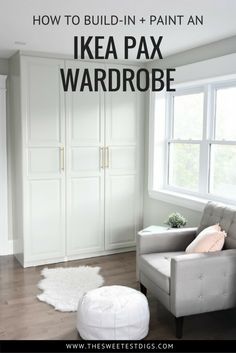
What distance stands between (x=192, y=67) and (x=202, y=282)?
2.15 m

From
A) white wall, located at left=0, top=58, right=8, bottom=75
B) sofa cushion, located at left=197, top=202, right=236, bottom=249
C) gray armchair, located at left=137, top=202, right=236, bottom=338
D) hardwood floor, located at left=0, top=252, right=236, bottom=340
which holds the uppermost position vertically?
white wall, located at left=0, top=58, right=8, bottom=75

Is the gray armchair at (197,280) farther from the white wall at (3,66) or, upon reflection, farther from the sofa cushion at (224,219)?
the white wall at (3,66)

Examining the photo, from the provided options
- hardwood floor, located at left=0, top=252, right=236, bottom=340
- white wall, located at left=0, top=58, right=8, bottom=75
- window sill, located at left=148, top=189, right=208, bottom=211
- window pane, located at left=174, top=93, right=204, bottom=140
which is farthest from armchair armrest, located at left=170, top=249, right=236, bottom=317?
white wall, located at left=0, top=58, right=8, bottom=75

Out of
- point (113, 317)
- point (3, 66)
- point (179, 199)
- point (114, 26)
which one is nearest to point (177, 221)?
→ point (179, 199)

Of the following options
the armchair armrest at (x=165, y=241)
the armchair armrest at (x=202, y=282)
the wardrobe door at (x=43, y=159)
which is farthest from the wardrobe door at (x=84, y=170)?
the armchair armrest at (x=202, y=282)

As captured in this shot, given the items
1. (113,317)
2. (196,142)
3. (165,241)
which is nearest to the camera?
(113,317)

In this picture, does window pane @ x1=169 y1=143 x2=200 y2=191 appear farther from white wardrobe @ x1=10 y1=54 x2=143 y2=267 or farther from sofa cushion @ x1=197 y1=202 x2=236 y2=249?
sofa cushion @ x1=197 y1=202 x2=236 y2=249

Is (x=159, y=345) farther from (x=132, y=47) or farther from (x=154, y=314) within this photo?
(x=132, y=47)

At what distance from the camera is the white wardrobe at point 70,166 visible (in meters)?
4.30

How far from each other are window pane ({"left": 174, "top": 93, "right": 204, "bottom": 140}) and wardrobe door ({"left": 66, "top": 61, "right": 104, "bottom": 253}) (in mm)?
865

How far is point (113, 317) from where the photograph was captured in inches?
108

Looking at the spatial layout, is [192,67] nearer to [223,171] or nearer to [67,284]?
[223,171]

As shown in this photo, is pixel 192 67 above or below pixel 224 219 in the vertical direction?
above

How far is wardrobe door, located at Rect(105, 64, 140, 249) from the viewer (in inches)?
186
